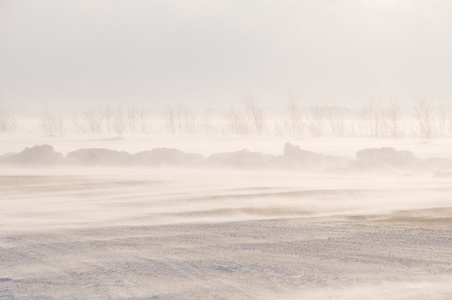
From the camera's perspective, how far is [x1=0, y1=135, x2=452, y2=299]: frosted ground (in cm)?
536

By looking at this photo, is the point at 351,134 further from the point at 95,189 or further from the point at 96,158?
the point at 95,189

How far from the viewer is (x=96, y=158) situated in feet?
58.3

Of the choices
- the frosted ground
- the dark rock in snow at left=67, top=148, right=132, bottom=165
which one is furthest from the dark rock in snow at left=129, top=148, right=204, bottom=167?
the frosted ground

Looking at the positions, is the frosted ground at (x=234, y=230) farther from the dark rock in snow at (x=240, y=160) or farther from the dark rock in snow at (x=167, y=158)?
the dark rock in snow at (x=167, y=158)

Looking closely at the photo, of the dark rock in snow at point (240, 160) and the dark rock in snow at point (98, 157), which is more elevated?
the dark rock in snow at point (98, 157)

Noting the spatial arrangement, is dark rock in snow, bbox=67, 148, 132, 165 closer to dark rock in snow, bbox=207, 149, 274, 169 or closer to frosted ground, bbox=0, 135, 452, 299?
frosted ground, bbox=0, 135, 452, 299

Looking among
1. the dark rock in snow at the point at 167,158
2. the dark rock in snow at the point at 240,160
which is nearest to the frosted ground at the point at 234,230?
the dark rock in snow at the point at 240,160

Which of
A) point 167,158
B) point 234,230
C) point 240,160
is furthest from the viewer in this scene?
point 167,158

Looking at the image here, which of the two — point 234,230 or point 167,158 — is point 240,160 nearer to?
point 167,158

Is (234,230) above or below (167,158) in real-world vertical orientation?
below

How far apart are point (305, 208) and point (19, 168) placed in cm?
897

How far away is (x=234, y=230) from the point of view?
7.84m

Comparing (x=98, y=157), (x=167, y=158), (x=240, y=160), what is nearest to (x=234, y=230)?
(x=240, y=160)

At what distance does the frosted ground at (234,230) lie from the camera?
17.6 feet
